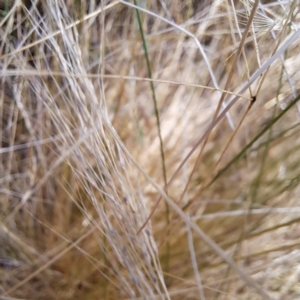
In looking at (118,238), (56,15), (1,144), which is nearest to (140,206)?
(118,238)

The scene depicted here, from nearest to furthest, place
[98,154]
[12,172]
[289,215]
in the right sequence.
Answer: [98,154], [289,215], [12,172]

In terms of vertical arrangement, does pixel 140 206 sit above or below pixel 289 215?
above

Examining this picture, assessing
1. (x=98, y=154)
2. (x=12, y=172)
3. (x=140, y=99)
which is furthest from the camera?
(x=140, y=99)

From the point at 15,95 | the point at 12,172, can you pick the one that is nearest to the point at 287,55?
the point at 15,95

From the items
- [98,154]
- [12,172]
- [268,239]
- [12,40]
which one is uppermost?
[12,40]

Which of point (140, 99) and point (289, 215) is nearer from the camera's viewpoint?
point (289, 215)

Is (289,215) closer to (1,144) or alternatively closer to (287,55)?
(287,55)
